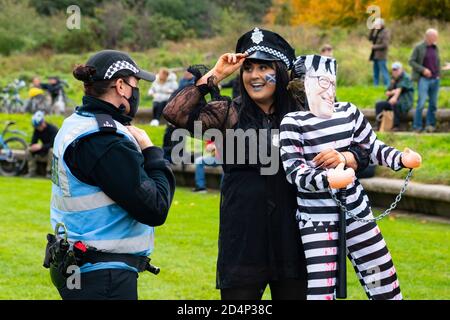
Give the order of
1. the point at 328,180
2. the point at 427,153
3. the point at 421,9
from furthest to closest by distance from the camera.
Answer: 1. the point at 421,9
2. the point at 427,153
3. the point at 328,180

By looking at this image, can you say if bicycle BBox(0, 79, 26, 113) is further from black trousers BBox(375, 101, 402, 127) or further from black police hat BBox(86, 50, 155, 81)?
black police hat BBox(86, 50, 155, 81)

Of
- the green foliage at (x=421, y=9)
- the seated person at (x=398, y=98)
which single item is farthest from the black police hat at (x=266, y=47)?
the green foliage at (x=421, y=9)

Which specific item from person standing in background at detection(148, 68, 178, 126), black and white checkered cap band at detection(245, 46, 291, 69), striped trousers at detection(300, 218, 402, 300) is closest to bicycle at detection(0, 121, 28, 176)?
person standing in background at detection(148, 68, 178, 126)

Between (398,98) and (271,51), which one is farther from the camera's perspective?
(398,98)

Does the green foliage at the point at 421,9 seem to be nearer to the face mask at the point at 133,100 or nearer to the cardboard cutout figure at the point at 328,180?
the cardboard cutout figure at the point at 328,180

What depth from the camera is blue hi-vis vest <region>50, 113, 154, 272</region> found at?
14.9 ft

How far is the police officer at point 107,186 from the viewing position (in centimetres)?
448

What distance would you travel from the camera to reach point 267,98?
5.46 m

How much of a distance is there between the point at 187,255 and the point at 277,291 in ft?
16.1

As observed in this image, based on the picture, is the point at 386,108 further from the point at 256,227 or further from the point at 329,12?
the point at 329,12

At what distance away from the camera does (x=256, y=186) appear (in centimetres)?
529

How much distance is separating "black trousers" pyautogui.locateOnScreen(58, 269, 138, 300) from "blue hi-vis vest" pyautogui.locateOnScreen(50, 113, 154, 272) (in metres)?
0.03

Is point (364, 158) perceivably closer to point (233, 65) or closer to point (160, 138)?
point (233, 65)

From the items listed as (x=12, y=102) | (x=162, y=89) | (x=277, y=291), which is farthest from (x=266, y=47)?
(x=12, y=102)
